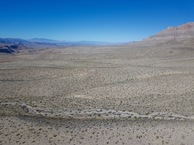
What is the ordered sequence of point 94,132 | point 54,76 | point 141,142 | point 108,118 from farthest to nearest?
point 54,76 → point 108,118 → point 94,132 → point 141,142

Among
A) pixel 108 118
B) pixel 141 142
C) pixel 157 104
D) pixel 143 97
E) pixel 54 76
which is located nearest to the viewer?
pixel 141 142

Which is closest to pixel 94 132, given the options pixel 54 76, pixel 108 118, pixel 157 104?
pixel 108 118

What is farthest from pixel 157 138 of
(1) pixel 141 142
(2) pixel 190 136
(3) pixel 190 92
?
(3) pixel 190 92

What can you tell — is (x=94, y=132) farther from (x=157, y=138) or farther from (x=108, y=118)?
(x=157, y=138)

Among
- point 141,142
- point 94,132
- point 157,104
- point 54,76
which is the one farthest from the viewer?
point 54,76

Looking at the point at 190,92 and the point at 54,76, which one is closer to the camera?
A: the point at 190,92

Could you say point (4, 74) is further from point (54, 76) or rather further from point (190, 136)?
point (190, 136)
